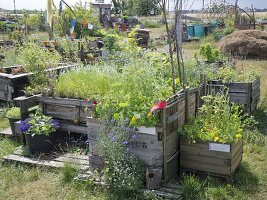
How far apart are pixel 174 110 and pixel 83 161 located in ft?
4.26

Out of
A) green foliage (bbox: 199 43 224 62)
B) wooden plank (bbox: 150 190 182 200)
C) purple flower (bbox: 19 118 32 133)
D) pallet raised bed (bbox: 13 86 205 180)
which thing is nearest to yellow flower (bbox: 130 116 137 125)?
pallet raised bed (bbox: 13 86 205 180)

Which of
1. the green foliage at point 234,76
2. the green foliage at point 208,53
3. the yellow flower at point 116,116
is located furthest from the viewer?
the green foliage at point 208,53

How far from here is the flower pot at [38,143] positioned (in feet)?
15.3

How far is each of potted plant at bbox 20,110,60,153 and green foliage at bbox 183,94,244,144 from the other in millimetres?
1777

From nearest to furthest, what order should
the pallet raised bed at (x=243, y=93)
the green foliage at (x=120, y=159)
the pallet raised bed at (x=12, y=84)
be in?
1. the green foliage at (x=120, y=159)
2. the pallet raised bed at (x=243, y=93)
3. the pallet raised bed at (x=12, y=84)

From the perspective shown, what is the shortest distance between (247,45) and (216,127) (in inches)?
367

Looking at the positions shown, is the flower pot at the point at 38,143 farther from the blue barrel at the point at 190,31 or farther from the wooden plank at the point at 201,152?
the blue barrel at the point at 190,31

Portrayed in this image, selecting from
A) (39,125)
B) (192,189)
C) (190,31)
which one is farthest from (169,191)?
(190,31)

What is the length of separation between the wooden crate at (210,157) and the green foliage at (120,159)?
1.81 ft

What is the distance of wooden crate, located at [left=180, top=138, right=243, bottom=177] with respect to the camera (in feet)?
12.7

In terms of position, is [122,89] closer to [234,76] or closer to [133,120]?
[133,120]

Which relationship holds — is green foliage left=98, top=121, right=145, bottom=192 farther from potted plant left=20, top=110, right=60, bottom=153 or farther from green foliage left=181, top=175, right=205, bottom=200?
potted plant left=20, top=110, right=60, bottom=153

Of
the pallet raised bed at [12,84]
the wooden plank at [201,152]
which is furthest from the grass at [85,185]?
the pallet raised bed at [12,84]

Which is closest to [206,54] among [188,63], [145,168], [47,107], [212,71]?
[212,71]
